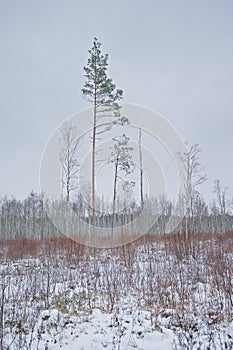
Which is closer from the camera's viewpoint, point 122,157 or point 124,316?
point 124,316

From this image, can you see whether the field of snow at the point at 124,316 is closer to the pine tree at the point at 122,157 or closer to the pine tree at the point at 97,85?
the pine tree at the point at 97,85

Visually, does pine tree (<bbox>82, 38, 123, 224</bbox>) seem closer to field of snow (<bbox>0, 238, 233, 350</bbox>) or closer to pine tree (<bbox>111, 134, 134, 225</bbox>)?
pine tree (<bbox>111, 134, 134, 225</bbox>)

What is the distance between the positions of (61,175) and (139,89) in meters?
8.73

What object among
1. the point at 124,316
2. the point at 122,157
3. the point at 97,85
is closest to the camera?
the point at 124,316

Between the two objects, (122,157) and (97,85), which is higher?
Result: (97,85)

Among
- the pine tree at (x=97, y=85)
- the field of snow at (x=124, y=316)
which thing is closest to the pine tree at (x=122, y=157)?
the pine tree at (x=97, y=85)

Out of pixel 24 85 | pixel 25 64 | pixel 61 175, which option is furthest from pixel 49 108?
pixel 61 175

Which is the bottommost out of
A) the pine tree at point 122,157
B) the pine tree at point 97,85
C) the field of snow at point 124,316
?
the field of snow at point 124,316

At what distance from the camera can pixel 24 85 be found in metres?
17.0

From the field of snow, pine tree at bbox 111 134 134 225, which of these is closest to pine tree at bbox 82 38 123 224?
pine tree at bbox 111 134 134 225

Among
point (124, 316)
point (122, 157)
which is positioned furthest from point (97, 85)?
point (124, 316)

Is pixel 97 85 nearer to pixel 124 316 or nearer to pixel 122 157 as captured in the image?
pixel 122 157

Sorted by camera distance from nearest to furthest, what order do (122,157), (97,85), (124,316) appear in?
(124,316), (97,85), (122,157)

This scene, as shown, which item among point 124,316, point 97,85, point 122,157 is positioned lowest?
point 124,316
